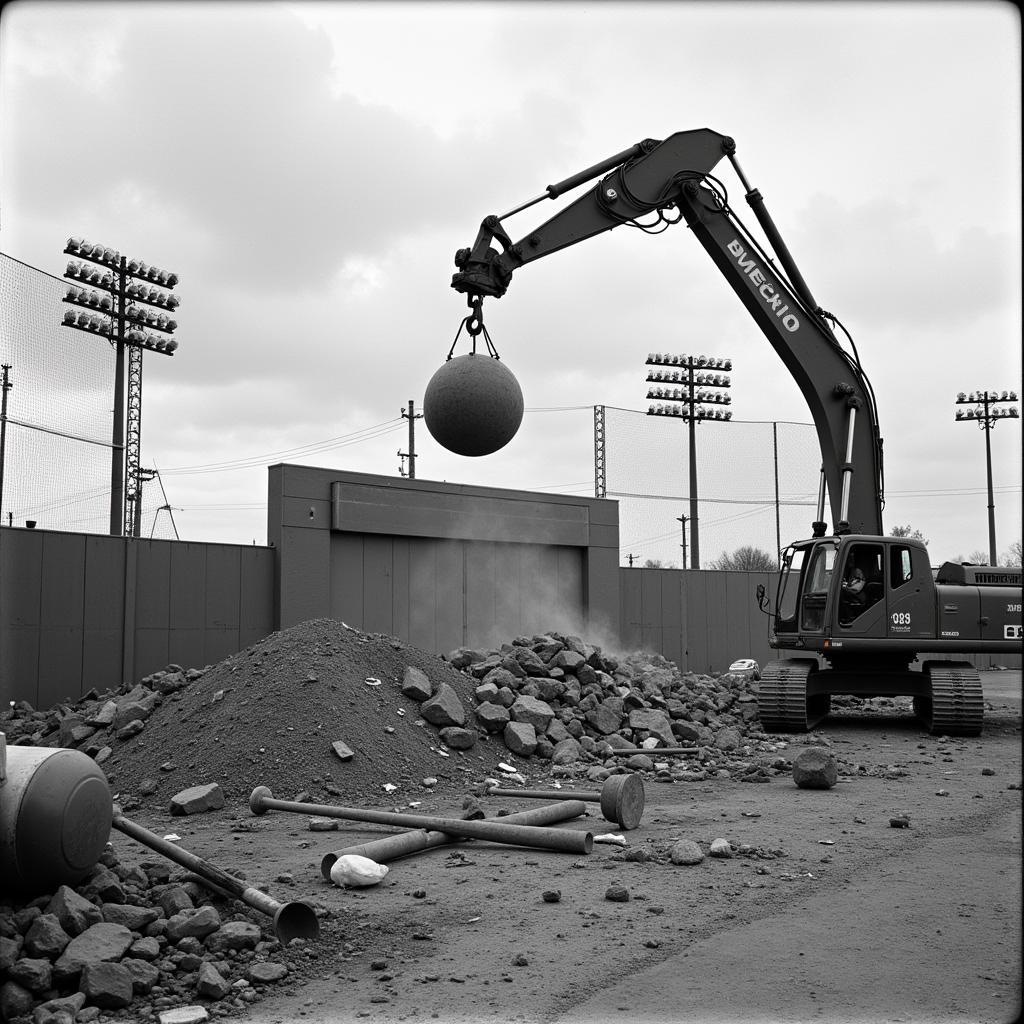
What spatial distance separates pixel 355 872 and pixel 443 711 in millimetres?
5215

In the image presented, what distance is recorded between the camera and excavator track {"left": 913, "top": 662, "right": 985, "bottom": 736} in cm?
1441

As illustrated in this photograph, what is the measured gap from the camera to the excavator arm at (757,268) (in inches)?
500

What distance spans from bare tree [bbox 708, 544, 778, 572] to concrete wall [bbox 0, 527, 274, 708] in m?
14.0

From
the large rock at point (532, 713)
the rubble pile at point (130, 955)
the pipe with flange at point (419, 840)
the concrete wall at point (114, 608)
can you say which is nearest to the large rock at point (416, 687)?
the large rock at point (532, 713)

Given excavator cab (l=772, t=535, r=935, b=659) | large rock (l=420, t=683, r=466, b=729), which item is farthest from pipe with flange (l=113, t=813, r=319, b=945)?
excavator cab (l=772, t=535, r=935, b=659)

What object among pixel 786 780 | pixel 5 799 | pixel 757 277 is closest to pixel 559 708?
pixel 786 780

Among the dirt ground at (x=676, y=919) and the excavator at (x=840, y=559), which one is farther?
the excavator at (x=840, y=559)

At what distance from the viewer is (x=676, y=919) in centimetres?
577

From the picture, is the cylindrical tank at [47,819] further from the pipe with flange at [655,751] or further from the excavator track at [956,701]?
the excavator track at [956,701]

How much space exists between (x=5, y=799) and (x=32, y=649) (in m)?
10.3

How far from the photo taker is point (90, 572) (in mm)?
15234

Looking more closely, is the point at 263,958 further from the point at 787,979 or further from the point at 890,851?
the point at 890,851

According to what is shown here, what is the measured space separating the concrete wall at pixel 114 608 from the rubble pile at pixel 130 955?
9048 mm

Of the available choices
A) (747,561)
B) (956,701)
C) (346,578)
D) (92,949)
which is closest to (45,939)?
(92,949)
